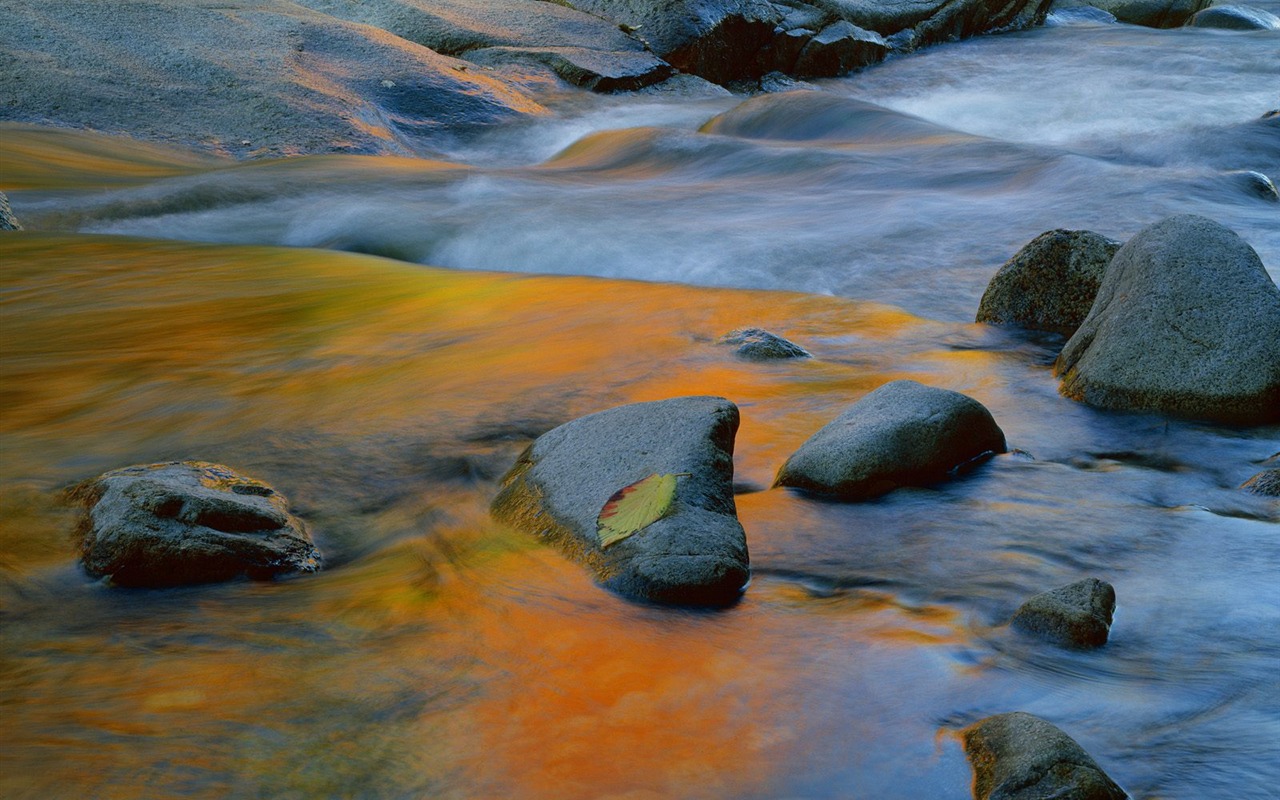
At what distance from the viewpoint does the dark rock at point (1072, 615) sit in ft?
8.27

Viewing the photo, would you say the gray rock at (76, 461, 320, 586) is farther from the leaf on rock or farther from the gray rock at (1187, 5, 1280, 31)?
the gray rock at (1187, 5, 1280, 31)

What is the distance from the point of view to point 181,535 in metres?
2.76

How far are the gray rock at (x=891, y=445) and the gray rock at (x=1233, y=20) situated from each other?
19247 millimetres

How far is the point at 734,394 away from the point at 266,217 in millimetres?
4470

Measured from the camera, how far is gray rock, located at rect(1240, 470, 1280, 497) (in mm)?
3479

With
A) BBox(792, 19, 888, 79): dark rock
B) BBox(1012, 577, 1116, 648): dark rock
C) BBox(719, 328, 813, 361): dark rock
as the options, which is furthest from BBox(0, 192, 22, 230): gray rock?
BBox(792, 19, 888, 79): dark rock

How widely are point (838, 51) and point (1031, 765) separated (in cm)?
1509

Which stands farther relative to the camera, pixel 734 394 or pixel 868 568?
pixel 734 394

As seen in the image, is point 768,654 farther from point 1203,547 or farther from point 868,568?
point 1203,547

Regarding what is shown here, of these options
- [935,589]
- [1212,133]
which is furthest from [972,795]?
[1212,133]

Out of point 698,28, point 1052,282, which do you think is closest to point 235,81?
point 698,28

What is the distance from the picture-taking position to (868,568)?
2980 millimetres

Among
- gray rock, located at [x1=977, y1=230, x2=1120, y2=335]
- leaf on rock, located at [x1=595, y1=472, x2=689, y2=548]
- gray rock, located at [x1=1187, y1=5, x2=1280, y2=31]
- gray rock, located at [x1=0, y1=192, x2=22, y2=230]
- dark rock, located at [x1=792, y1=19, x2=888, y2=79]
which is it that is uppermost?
gray rock, located at [x1=1187, y1=5, x2=1280, y2=31]

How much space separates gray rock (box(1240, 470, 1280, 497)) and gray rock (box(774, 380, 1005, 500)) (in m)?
0.81
